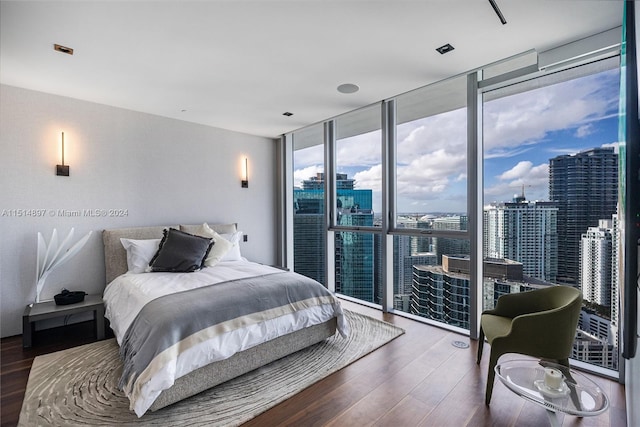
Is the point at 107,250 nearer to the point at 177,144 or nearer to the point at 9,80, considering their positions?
the point at 177,144

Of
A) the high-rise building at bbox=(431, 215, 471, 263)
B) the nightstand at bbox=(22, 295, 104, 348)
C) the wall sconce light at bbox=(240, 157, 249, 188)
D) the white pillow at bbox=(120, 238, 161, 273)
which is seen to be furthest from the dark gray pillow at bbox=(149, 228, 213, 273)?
the high-rise building at bbox=(431, 215, 471, 263)

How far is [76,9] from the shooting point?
192cm

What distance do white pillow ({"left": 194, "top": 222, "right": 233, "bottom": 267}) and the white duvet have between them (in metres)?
0.12

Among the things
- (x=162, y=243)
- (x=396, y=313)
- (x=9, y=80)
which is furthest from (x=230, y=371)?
(x=9, y=80)

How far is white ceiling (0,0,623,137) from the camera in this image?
1.94 m

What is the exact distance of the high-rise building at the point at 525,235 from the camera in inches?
106

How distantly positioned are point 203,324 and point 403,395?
154cm

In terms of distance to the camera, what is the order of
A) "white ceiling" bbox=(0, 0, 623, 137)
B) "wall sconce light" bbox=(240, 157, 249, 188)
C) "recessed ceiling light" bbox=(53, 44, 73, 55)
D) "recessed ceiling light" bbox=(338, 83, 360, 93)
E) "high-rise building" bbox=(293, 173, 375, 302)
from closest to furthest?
"white ceiling" bbox=(0, 0, 623, 137) < "recessed ceiling light" bbox=(53, 44, 73, 55) < "recessed ceiling light" bbox=(338, 83, 360, 93) < "high-rise building" bbox=(293, 173, 375, 302) < "wall sconce light" bbox=(240, 157, 249, 188)

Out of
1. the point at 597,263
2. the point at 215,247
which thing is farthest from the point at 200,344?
the point at 597,263

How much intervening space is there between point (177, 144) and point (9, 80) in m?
1.70

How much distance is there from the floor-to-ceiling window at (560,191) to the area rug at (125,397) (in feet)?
5.78

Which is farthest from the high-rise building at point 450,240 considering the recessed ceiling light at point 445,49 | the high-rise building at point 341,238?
the recessed ceiling light at point 445,49

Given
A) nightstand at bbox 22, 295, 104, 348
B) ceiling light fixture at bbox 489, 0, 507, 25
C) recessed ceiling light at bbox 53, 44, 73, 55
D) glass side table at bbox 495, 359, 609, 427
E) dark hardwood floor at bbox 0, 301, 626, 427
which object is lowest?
dark hardwood floor at bbox 0, 301, 626, 427

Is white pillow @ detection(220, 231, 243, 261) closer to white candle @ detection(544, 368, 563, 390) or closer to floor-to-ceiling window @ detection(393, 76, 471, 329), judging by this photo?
floor-to-ceiling window @ detection(393, 76, 471, 329)
